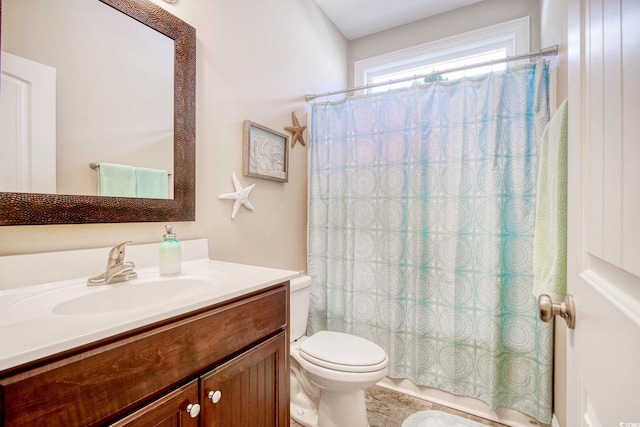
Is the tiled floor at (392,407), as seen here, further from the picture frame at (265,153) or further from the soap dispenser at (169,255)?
the picture frame at (265,153)

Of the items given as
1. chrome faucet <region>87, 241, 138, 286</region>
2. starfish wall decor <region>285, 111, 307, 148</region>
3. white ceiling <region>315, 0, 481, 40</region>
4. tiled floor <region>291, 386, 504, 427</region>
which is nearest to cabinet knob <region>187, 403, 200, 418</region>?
chrome faucet <region>87, 241, 138, 286</region>

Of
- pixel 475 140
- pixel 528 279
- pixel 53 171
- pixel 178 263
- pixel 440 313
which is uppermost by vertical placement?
pixel 475 140

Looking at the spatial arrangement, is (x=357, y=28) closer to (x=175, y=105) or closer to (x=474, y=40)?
(x=474, y=40)

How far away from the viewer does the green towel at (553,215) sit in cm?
87

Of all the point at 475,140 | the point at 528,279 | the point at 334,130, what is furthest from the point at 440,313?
the point at 334,130

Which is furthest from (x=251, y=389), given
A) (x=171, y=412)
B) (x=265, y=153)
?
(x=265, y=153)

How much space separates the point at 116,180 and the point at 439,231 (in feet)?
5.27

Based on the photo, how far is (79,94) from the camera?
101 cm

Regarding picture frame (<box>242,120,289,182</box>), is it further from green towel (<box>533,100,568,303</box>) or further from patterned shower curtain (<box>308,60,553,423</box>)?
green towel (<box>533,100,568,303</box>)

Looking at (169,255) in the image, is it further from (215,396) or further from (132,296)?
(215,396)

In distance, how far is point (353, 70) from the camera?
267 cm

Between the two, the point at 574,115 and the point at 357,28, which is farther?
the point at 357,28

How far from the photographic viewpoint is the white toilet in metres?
1.33

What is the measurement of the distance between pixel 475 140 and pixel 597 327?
1399 mm
